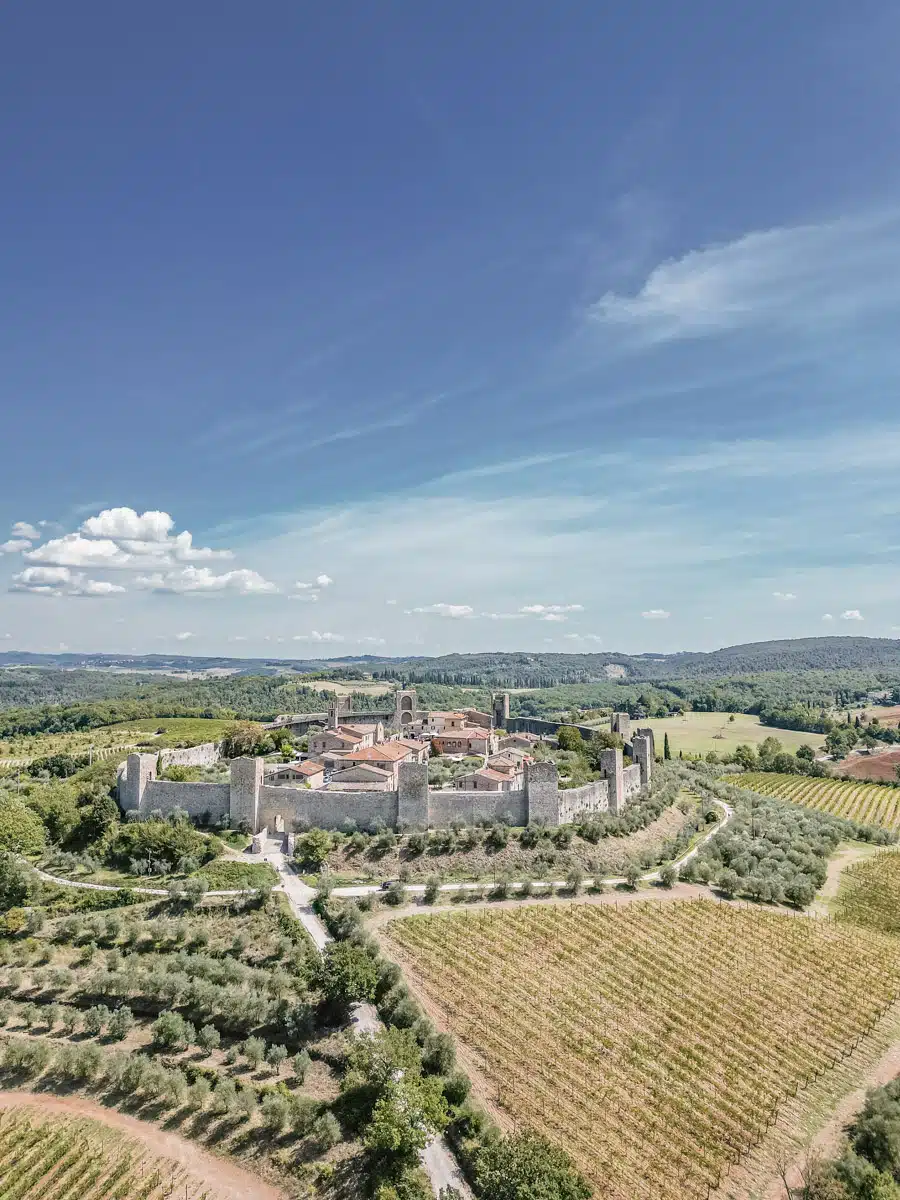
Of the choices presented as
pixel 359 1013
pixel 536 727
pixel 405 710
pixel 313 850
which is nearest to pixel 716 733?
pixel 536 727

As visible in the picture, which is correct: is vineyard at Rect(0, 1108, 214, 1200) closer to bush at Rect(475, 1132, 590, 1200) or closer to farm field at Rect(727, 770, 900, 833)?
bush at Rect(475, 1132, 590, 1200)

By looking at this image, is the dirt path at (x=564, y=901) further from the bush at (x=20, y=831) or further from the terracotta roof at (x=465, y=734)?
the terracotta roof at (x=465, y=734)

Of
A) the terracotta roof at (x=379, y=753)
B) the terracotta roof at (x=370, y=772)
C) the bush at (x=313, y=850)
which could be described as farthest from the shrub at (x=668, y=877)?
the bush at (x=313, y=850)

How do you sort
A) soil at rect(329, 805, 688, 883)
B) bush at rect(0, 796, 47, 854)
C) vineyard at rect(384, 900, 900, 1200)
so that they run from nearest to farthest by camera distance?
vineyard at rect(384, 900, 900, 1200), soil at rect(329, 805, 688, 883), bush at rect(0, 796, 47, 854)

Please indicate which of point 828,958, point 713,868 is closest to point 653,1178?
point 828,958

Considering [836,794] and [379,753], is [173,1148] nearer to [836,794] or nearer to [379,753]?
[379,753]

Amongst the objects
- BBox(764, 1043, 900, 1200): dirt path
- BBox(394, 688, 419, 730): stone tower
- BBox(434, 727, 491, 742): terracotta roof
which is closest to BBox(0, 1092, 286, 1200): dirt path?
BBox(764, 1043, 900, 1200): dirt path
